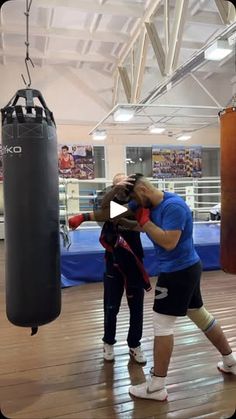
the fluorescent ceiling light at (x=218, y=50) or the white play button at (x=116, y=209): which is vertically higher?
the fluorescent ceiling light at (x=218, y=50)

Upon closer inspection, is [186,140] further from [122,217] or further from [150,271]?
[122,217]

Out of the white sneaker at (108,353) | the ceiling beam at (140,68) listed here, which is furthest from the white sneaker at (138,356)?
the ceiling beam at (140,68)

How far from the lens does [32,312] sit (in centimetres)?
180

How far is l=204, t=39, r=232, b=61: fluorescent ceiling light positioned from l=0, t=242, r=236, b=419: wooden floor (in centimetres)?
294

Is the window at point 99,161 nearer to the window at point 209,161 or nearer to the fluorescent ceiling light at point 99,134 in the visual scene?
the fluorescent ceiling light at point 99,134

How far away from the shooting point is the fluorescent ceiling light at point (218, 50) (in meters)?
4.09

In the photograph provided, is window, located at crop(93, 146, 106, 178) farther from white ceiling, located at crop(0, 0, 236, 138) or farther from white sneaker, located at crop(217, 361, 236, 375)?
white sneaker, located at crop(217, 361, 236, 375)

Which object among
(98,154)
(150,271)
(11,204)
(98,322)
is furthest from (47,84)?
(11,204)

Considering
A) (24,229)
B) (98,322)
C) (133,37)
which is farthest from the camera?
(133,37)

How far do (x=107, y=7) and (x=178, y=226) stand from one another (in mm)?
5426

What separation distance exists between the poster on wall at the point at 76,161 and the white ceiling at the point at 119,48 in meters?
0.73

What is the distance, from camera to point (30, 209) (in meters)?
1.73

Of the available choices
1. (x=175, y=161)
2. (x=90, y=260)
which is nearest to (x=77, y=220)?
(x=90, y=260)

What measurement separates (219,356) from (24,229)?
1684 mm
